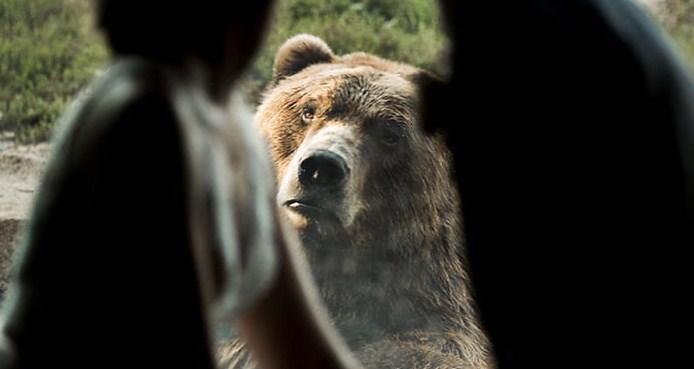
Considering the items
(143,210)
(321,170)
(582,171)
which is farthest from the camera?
(321,170)

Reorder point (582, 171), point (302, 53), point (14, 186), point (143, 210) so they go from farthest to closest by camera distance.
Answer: point (14, 186)
point (302, 53)
point (582, 171)
point (143, 210)

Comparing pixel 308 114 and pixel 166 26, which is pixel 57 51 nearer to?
pixel 308 114

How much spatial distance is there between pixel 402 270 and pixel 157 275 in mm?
2112

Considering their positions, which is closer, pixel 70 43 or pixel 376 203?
pixel 376 203

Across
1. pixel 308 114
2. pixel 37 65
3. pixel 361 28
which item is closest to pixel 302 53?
pixel 308 114

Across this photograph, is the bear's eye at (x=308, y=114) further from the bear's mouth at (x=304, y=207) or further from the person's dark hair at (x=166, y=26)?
the person's dark hair at (x=166, y=26)

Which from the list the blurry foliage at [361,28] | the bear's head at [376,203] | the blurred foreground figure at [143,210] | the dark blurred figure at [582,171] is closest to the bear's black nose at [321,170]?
the bear's head at [376,203]

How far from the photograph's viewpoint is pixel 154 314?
93cm

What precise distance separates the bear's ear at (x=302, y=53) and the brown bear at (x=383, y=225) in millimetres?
70

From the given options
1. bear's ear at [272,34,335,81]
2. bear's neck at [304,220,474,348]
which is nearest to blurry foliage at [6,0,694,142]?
bear's ear at [272,34,335,81]

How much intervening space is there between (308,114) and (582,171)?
1.82 metres

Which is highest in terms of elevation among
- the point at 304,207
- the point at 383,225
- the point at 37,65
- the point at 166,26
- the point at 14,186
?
the point at 166,26

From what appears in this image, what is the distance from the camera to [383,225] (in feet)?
9.71

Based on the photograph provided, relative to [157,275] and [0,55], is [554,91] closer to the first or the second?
[157,275]
